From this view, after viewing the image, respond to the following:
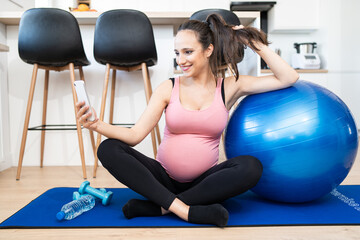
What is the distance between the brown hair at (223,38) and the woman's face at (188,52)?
30 millimetres

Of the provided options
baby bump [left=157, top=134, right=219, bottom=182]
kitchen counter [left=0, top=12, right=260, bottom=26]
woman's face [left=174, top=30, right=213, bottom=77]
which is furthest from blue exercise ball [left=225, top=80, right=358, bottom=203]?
kitchen counter [left=0, top=12, right=260, bottom=26]

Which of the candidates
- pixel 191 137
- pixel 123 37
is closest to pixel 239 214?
pixel 191 137

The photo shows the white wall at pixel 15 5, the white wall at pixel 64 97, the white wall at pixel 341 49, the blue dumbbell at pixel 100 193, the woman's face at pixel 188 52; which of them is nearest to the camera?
the woman's face at pixel 188 52

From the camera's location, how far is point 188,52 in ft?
4.59

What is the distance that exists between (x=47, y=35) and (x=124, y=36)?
505 millimetres

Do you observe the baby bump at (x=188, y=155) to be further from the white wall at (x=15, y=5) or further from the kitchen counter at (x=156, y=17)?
the white wall at (x=15, y=5)

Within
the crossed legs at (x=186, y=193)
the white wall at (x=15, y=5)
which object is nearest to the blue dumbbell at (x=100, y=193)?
the crossed legs at (x=186, y=193)

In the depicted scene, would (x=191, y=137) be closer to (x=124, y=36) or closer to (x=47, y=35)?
(x=124, y=36)

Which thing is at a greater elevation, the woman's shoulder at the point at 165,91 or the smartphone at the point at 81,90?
the smartphone at the point at 81,90

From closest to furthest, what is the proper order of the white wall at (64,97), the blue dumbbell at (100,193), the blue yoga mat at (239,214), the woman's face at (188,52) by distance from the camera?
the blue yoga mat at (239,214) < the woman's face at (188,52) < the blue dumbbell at (100,193) < the white wall at (64,97)

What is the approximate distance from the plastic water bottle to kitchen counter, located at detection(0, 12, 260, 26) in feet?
4.81

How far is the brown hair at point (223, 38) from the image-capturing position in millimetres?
1429

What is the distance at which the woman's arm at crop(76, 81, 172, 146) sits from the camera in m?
1.31

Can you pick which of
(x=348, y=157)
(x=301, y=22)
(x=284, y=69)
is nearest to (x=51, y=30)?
(x=284, y=69)
